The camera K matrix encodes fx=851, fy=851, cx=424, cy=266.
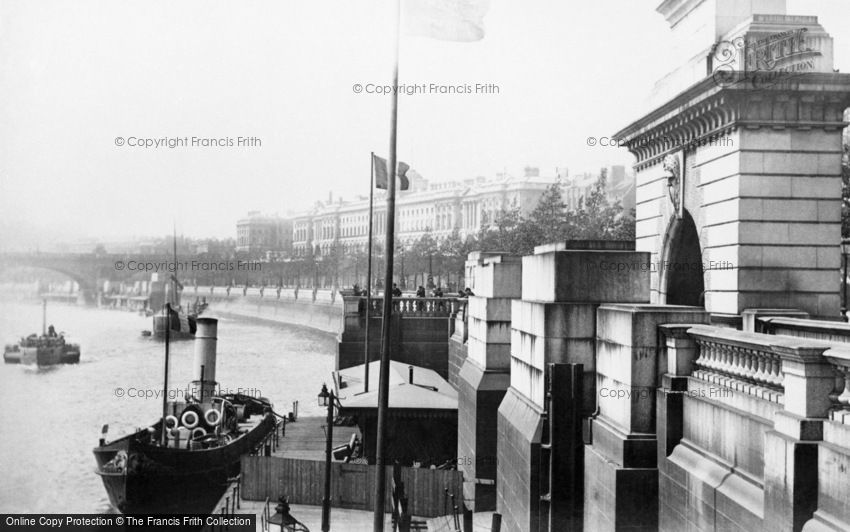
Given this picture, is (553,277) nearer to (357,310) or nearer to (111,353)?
(357,310)

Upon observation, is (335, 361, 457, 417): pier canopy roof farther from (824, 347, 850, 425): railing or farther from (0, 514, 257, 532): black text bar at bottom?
(824, 347, 850, 425): railing

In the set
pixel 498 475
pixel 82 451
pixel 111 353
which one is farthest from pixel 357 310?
pixel 111 353

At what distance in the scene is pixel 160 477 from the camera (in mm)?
27078

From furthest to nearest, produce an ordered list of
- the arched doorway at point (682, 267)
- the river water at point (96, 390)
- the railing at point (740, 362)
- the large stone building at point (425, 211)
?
the large stone building at point (425, 211) → the river water at point (96, 390) → the arched doorway at point (682, 267) → the railing at point (740, 362)

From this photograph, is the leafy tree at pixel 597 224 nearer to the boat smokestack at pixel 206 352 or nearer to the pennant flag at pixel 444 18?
the boat smokestack at pixel 206 352

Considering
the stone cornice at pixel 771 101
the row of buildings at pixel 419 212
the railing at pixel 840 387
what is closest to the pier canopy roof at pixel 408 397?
the stone cornice at pixel 771 101

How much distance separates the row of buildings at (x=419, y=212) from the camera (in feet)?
380

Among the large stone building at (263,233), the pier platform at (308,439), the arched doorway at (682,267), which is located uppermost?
the large stone building at (263,233)

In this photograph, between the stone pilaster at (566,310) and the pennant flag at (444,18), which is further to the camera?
the pennant flag at (444,18)

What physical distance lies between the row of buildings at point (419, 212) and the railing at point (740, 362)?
79393 mm

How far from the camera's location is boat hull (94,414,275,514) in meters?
26.4

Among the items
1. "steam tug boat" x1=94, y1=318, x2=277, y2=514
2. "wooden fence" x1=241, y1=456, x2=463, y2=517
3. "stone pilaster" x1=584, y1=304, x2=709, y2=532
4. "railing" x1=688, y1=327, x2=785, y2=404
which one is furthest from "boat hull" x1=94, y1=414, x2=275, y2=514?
"railing" x1=688, y1=327, x2=785, y2=404

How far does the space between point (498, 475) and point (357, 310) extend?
75.2 feet

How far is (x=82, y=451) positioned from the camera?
37281 mm
